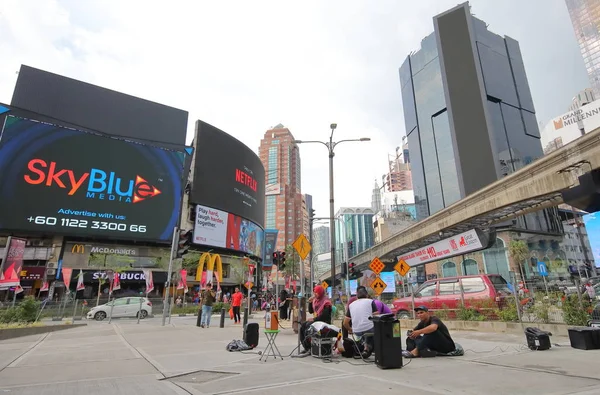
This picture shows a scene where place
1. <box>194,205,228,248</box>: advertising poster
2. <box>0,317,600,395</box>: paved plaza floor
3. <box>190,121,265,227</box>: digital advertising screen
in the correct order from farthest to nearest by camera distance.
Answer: <box>190,121,265,227</box>: digital advertising screen
<box>194,205,228,248</box>: advertising poster
<box>0,317,600,395</box>: paved plaza floor

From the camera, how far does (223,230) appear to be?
55.0 metres

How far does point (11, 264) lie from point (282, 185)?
119626mm

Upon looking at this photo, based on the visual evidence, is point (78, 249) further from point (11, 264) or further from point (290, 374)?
point (290, 374)

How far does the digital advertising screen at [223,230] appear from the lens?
51969mm

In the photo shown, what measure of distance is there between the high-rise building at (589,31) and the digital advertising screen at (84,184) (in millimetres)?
131494

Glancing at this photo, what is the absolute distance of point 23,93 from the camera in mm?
46031

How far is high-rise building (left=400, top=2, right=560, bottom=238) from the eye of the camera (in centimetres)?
4797

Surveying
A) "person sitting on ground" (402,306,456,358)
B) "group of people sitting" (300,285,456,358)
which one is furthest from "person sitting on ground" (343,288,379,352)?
"person sitting on ground" (402,306,456,358)

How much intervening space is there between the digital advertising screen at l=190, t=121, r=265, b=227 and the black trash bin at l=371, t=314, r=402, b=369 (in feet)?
162

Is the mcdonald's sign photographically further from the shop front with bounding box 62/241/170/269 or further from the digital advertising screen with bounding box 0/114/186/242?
the digital advertising screen with bounding box 0/114/186/242

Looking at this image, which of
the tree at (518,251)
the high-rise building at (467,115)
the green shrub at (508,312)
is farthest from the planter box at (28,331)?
the high-rise building at (467,115)

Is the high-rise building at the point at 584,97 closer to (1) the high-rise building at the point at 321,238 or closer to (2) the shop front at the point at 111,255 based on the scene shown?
(1) the high-rise building at the point at 321,238

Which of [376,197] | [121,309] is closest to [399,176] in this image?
[376,197]

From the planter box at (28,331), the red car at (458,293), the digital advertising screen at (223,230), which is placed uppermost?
the digital advertising screen at (223,230)
